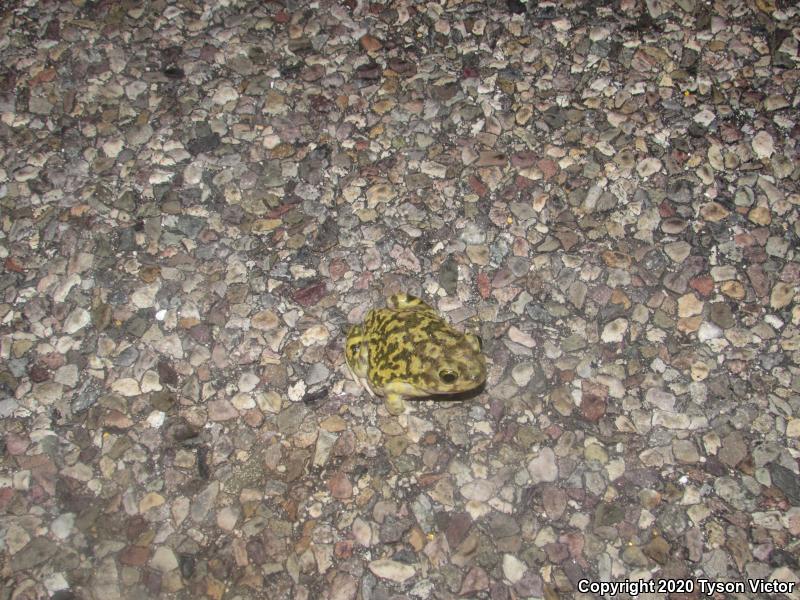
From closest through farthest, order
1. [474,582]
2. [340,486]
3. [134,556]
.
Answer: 1. [474,582]
2. [134,556]
3. [340,486]

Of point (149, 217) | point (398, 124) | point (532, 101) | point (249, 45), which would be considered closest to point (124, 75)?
point (249, 45)

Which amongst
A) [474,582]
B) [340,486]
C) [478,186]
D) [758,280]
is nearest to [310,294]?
[340,486]

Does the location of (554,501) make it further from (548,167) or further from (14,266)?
(14,266)

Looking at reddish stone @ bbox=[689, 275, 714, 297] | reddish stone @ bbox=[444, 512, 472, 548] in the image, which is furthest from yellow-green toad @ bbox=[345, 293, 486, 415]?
reddish stone @ bbox=[689, 275, 714, 297]

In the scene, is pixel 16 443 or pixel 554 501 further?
pixel 16 443

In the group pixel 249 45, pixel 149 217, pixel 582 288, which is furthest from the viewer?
pixel 249 45

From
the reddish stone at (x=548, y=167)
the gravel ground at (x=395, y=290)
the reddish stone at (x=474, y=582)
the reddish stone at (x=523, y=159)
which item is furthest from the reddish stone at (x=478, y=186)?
the reddish stone at (x=474, y=582)

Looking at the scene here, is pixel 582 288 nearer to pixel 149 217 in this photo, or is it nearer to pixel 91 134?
pixel 149 217
